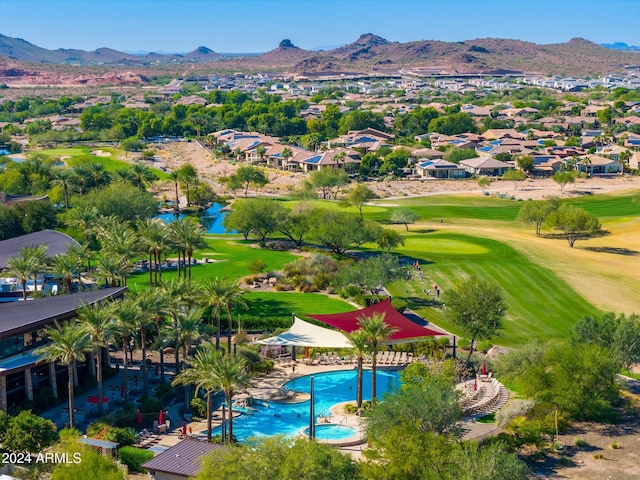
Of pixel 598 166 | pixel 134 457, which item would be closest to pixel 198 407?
pixel 134 457

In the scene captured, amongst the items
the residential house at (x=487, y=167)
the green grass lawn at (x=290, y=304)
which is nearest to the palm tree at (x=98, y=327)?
the green grass lawn at (x=290, y=304)

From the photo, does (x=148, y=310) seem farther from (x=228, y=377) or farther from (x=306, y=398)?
(x=306, y=398)

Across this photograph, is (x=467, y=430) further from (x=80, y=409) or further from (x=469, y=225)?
(x=469, y=225)

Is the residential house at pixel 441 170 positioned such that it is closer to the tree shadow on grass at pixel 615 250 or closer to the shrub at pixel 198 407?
the tree shadow on grass at pixel 615 250

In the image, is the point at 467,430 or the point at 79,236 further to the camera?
the point at 79,236

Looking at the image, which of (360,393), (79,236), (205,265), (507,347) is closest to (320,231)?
(205,265)

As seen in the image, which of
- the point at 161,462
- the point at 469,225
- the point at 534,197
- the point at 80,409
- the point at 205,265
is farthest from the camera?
the point at 534,197

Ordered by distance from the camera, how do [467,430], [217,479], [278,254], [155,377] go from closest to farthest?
[217,479] < [467,430] < [155,377] < [278,254]
